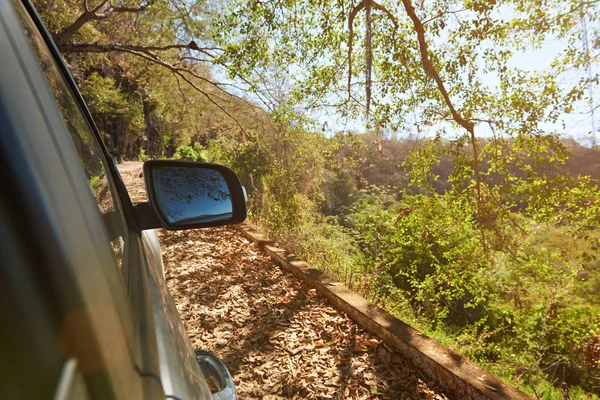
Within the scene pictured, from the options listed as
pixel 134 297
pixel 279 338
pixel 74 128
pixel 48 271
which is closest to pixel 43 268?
pixel 48 271

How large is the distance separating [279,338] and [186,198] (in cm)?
281

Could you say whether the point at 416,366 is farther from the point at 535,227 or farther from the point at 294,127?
the point at 294,127

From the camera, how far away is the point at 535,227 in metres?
7.10

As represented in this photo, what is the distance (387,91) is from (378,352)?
5982 millimetres

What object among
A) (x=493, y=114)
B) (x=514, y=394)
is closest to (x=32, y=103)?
(x=514, y=394)

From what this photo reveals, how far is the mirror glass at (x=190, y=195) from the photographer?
1.25 m

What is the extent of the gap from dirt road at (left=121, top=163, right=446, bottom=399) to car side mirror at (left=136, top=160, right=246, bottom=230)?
2177mm

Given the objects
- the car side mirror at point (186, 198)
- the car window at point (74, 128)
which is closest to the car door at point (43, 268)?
the car window at point (74, 128)

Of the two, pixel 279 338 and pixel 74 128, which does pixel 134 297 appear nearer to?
pixel 74 128

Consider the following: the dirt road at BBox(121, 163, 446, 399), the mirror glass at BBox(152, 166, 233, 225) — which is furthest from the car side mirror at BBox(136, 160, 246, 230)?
the dirt road at BBox(121, 163, 446, 399)

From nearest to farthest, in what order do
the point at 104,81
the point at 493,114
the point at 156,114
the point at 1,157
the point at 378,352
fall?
the point at 1,157 < the point at 378,352 < the point at 493,114 < the point at 104,81 < the point at 156,114

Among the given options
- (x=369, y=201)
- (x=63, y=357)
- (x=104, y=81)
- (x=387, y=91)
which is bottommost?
(x=369, y=201)

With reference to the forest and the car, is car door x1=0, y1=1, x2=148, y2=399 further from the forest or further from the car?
the forest

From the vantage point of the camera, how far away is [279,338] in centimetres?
363
